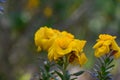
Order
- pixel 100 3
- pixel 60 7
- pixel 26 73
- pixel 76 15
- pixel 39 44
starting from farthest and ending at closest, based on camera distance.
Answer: pixel 100 3 → pixel 60 7 → pixel 76 15 → pixel 26 73 → pixel 39 44

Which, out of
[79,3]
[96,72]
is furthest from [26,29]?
[96,72]

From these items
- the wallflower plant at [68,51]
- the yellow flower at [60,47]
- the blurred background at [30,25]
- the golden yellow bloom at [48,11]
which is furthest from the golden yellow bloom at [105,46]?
the golden yellow bloom at [48,11]

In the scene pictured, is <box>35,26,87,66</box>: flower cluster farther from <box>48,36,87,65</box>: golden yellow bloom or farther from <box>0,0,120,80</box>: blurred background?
<box>0,0,120,80</box>: blurred background

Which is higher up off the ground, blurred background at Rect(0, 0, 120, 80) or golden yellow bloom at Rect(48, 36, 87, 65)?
blurred background at Rect(0, 0, 120, 80)

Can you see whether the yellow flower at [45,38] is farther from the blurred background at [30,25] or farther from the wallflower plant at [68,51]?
the blurred background at [30,25]

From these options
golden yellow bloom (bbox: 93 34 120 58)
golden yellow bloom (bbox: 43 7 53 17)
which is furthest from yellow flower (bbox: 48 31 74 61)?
golden yellow bloom (bbox: 43 7 53 17)

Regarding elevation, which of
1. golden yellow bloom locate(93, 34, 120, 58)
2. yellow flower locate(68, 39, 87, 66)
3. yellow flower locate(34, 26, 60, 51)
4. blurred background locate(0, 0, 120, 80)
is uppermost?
blurred background locate(0, 0, 120, 80)

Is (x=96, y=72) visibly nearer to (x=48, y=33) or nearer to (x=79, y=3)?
(x=48, y=33)
